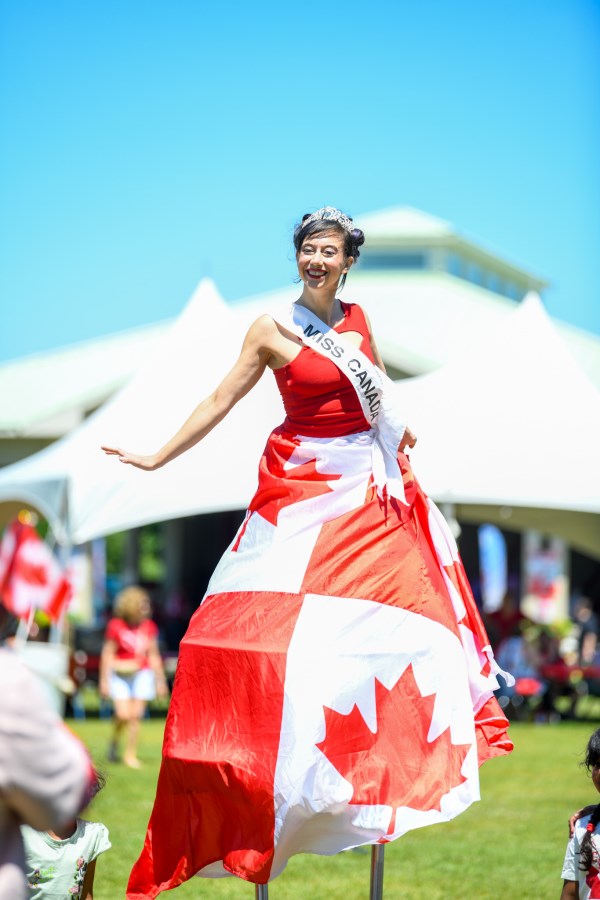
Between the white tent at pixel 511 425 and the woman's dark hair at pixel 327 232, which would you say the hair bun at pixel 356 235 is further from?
the white tent at pixel 511 425

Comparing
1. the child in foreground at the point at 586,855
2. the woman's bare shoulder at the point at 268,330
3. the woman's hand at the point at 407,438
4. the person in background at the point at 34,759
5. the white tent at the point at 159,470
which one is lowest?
the child in foreground at the point at 586,855

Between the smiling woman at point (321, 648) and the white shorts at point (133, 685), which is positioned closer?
the smiling woman at point (321, 648)

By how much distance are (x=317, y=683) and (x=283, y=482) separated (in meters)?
0.61

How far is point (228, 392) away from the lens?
13.6 ft

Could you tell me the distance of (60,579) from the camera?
12.0 meters

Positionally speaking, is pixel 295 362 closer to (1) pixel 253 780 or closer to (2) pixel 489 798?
(1) pixel 253 780

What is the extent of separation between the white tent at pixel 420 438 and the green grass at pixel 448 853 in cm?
229

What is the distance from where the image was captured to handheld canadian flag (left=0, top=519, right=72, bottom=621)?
12.3 m

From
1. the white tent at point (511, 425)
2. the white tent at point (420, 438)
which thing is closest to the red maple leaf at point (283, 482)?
the white tent at point (420, 438)

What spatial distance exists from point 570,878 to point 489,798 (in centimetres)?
521

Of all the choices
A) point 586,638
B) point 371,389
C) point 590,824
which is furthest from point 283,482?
point 586,638

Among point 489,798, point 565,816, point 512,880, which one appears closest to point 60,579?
point 489,798

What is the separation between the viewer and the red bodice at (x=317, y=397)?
4074 millimetres

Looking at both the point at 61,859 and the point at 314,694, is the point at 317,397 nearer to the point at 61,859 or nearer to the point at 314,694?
the point at 314,694
